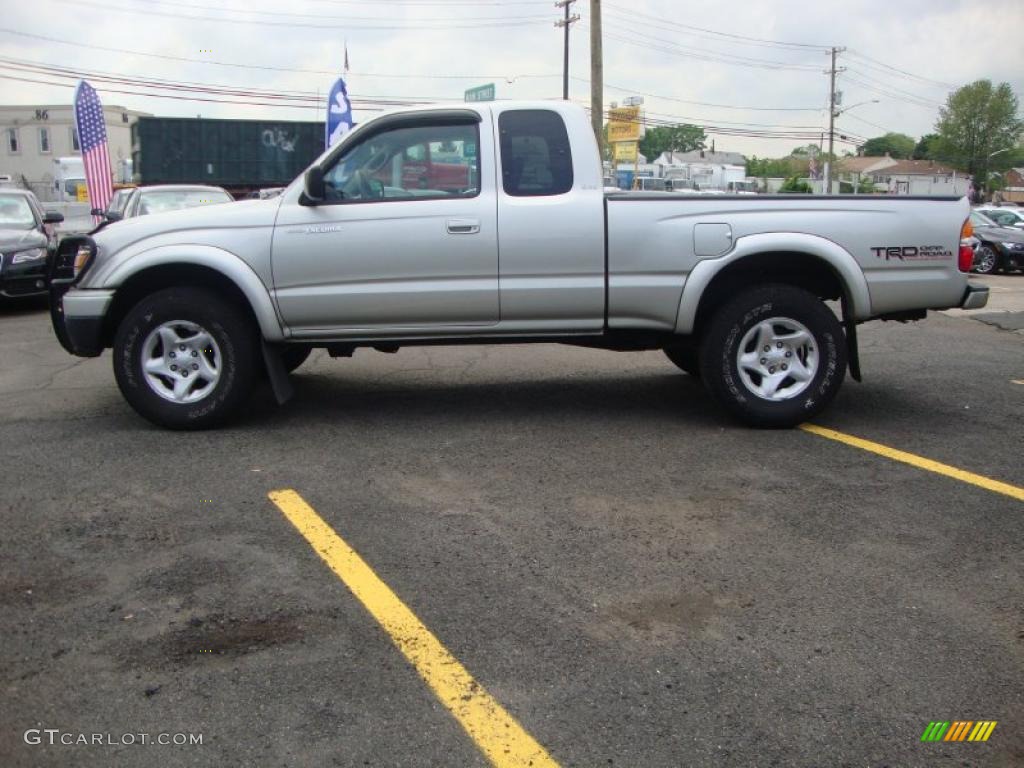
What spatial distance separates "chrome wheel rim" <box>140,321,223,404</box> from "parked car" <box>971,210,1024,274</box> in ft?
61.4

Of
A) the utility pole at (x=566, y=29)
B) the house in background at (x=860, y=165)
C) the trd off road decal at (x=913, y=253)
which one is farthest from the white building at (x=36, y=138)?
the house in background at (x=860, y=165)

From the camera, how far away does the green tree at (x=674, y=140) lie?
135500 mm

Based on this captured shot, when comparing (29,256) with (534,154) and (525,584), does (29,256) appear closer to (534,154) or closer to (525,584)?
(534,154)

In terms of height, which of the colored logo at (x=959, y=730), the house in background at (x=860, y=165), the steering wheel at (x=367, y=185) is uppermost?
the house in background at (x=860, y=165)

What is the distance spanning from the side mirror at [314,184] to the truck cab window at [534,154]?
1.12 m

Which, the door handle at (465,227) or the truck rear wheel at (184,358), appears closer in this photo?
the door handle at (465,227)

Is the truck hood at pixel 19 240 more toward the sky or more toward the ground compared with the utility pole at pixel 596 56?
more toward the ground

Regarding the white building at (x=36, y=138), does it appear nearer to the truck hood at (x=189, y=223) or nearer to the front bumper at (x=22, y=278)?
the front bumper at (x=22, y=278)

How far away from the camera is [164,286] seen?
20.1ft

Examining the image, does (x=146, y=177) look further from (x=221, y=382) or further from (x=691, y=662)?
(x=691, y=662)

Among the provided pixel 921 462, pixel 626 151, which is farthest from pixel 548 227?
pixel 626 151

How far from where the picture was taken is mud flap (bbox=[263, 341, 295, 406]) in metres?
6.04

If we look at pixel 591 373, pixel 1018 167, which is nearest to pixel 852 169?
pixel 1018 167

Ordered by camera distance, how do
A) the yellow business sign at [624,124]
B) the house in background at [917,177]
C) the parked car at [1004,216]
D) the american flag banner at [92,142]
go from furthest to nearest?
1. the house in background at [917,177]
2. the yellow business sign at [624,124]
3. the parked car at [1004,216]
4. the american flag banner at [92,142]
